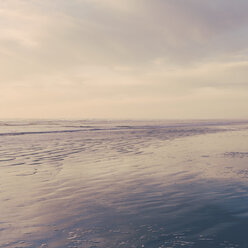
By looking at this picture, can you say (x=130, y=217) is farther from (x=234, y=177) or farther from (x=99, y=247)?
(x=234, y=177)

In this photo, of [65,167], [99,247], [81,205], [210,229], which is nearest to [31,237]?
[99,247]

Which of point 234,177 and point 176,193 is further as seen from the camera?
point 234,177

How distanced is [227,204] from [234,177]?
357cm

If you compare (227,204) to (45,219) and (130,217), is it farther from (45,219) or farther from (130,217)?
(45,219)

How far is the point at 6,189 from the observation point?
894 centimetres

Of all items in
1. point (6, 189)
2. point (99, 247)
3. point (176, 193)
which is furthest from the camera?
point (6, 189)

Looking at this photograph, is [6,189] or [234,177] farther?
[234,177]

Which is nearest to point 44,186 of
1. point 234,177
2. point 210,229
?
point 210,229

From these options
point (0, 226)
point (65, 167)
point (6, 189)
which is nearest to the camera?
point (0, 226)

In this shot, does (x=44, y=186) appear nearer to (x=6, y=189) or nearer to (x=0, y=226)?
(x=6, y=189)

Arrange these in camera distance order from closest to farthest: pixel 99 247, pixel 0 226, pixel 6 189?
pixel 99 247, pixel 0 226, pixel 6 189

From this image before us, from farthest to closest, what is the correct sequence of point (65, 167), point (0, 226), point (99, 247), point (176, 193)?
point (65, 167)
point (176, 193)
point (0, 226)
point (99, 247)

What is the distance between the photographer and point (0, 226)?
586 cm

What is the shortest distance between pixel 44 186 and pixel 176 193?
472 cm
